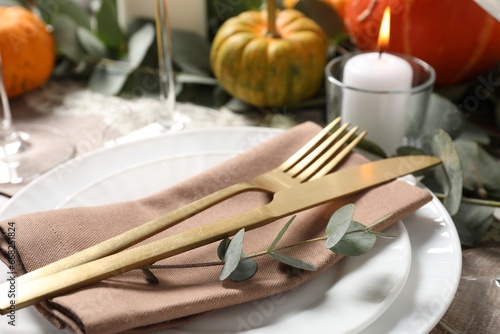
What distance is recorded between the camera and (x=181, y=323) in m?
0.41

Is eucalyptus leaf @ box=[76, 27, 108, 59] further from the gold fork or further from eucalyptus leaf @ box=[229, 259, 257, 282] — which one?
eucalyptus leaf @ box=[229, 259, 257, 282]

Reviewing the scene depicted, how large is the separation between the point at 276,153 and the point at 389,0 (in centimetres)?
29

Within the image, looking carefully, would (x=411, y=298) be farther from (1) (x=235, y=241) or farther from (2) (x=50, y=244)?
(2) (x=50, y=244)

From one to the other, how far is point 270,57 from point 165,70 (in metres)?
0.12

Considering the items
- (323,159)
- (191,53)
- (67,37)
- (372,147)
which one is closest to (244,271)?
(323,159)

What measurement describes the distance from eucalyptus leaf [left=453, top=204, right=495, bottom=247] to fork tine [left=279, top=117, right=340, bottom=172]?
14 cm

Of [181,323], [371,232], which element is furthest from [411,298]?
[181,323]

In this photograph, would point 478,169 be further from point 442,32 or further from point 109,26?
point 109,26

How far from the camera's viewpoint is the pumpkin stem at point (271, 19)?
731mm

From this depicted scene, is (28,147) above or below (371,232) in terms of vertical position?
below

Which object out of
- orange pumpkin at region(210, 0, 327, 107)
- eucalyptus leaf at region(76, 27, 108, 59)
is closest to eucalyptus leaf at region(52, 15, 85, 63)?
eucalyptus leaf at region(76, 27, 108, 59)

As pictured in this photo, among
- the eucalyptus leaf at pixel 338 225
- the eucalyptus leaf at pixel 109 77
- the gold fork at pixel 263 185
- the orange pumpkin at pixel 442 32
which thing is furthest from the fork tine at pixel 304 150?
the eucalyptus leaf at pixel 109 77

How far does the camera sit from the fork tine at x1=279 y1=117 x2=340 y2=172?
21.6 inches

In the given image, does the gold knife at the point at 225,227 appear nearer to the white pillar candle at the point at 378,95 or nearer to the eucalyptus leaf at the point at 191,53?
the white pillar candle at the point at 378,95
